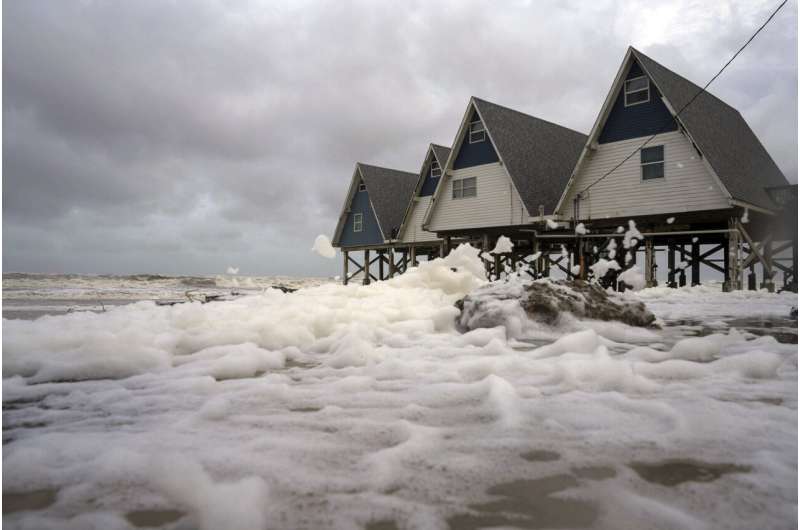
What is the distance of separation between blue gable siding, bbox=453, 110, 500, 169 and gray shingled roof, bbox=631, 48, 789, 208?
5.98m

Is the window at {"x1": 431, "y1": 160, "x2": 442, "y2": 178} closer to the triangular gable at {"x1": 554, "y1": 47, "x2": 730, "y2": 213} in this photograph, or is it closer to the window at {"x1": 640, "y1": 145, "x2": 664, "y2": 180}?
the triangular gable at {"x1": 554, "y1": 47, "x2": 730, "y2": 213}

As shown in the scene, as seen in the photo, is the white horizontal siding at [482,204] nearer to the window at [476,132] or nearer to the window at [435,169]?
the window at [476,132]

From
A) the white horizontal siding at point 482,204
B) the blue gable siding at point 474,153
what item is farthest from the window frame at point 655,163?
the blue gable siding at point 474,153

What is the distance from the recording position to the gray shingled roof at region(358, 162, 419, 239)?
26.4 m

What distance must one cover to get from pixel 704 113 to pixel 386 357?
17.5m

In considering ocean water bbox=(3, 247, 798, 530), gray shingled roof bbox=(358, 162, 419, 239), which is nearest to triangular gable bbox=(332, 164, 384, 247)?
gray shingled roof bbox=(358, 162, 419, 239)

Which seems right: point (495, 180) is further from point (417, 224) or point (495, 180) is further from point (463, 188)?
point (417, 224)

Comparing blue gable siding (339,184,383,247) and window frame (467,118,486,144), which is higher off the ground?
window frame (467,118,486,144)

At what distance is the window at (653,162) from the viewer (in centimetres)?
1469

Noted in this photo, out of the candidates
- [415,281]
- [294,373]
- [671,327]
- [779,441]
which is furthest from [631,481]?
[415,281]

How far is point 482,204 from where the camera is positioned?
63.8 feet

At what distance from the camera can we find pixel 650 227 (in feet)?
53.4

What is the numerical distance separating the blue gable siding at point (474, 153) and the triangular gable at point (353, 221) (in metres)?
7.18

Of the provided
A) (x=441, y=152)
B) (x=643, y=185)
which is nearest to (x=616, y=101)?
(x=643, y=185)
